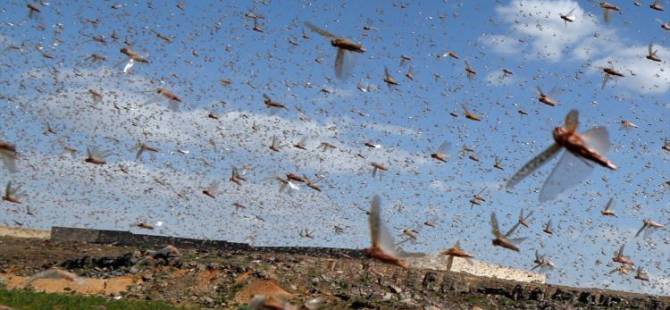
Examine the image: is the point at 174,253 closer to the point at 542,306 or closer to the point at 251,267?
the point at 251,267

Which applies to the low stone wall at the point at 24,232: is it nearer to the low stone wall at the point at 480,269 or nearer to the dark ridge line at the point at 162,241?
the dark ridge line at the point at 162,241

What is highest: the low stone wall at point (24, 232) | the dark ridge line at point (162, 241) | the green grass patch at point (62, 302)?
the green grass patch at point (62, 302)

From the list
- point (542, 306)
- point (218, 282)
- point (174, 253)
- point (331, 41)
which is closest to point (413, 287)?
point (542, 306)

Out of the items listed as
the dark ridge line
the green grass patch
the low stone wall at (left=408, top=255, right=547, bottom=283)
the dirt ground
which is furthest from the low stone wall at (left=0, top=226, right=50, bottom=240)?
the green grass patch

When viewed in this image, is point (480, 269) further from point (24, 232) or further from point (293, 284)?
point (24, 232)

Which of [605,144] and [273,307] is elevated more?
[605,144]

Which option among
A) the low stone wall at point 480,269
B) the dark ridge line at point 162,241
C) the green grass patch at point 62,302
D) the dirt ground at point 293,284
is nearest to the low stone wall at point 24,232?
the dark ridge line at point 162,241
